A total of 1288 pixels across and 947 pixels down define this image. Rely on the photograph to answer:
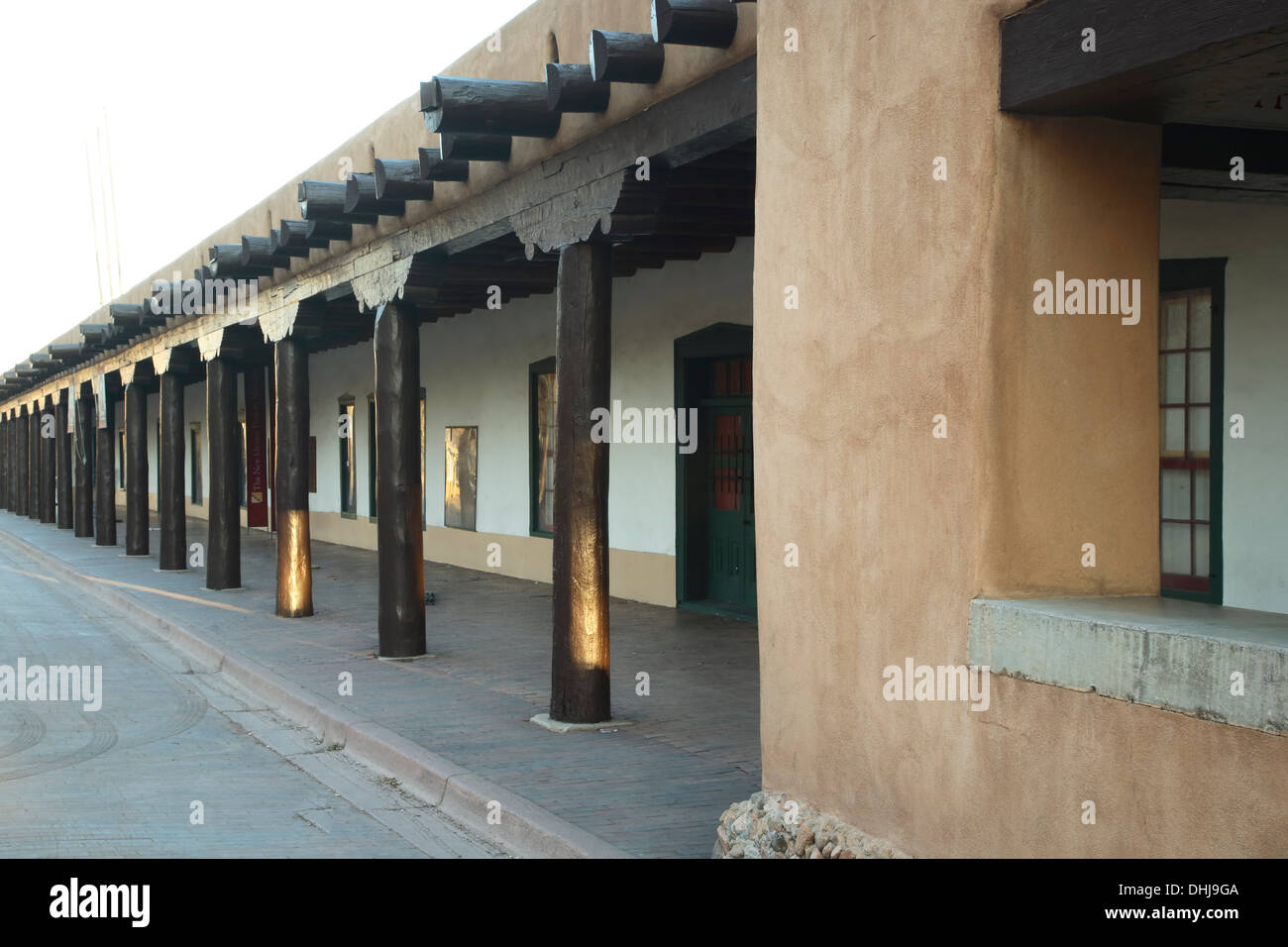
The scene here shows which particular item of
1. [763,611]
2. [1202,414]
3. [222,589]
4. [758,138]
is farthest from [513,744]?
[222,589]

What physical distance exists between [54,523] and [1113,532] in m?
35.2

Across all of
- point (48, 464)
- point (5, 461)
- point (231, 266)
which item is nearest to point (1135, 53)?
point (231, 266)

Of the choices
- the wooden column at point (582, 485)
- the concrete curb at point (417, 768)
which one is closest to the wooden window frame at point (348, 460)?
the concrete curb at point (417, 768)

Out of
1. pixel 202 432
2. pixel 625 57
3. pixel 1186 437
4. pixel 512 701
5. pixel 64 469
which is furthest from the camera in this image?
pixel 202 432

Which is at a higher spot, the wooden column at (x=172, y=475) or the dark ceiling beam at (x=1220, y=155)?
the dark ceiling beam at (x=1220, y=155)

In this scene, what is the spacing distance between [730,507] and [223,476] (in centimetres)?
692

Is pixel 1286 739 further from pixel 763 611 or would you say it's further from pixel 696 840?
pixel 696 840

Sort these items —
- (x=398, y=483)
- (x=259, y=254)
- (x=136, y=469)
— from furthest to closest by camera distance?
(x=136, y=469)
(x=259, y=254)
(x=398, y=483)

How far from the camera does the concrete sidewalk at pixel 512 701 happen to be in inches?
253

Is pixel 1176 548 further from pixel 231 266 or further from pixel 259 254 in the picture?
pixel 231 266

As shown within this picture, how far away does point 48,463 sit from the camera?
35.7 m

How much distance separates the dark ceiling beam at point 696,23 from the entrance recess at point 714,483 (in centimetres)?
687

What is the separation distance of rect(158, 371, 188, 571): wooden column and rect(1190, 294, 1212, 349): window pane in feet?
50.5

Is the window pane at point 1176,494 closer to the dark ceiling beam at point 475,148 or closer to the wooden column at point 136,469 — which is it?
the dark ceiling beam at point 475,148
